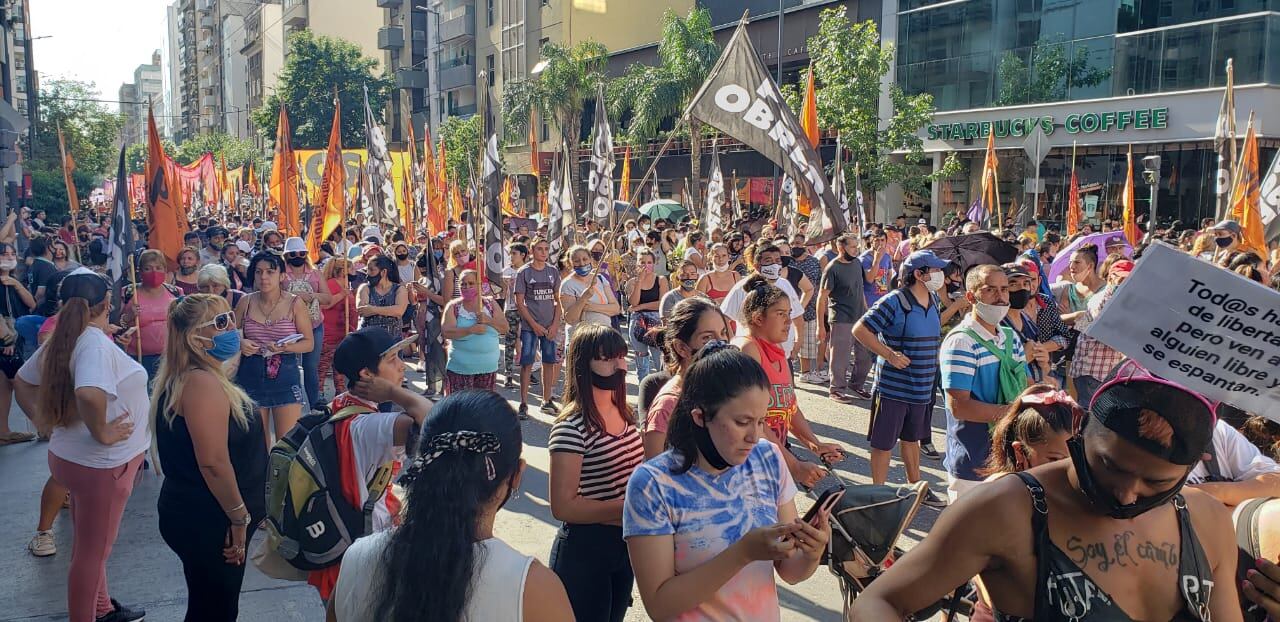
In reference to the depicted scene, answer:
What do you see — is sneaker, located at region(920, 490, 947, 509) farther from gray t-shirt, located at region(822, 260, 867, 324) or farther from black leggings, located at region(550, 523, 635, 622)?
gray t-shirt, located at region(822, 260, 867, 324)

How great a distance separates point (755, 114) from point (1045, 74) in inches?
958

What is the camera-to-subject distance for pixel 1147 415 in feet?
6.33

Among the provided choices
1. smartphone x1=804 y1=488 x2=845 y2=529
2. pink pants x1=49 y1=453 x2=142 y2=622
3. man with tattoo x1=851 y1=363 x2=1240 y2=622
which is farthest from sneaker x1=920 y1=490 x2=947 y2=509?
pink pants x1=49 y1=453 x2=142 y2=622

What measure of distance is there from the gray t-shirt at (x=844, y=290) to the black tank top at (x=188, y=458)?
24.4ft

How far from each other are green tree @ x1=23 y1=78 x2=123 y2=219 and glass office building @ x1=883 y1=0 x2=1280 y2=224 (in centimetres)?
3185

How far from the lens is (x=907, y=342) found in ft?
21.5

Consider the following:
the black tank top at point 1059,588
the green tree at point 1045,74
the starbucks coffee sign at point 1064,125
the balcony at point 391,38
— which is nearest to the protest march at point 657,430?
the black tank top at point 1059,588

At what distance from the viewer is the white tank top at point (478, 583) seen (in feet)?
7.01

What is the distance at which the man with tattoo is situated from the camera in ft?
6.37

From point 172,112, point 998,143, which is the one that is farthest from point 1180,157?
point 172,112

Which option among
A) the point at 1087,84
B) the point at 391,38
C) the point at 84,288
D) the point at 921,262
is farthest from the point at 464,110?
the point at 84,288

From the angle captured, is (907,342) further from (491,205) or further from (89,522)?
(89,522)

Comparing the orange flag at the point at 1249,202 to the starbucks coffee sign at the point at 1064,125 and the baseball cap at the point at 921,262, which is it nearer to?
the baseball cap at the point at 921,262

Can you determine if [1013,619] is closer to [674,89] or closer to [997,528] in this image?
[997,528]
